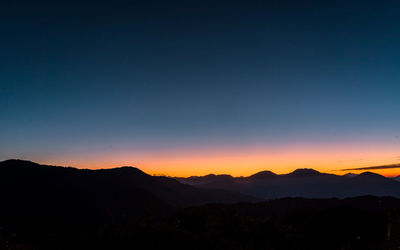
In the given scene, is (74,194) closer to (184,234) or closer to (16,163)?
(16,163)

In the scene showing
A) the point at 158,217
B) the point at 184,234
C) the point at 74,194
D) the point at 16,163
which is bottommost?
the point at 74,194

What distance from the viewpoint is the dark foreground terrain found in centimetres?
890

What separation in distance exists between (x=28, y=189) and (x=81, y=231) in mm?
110729

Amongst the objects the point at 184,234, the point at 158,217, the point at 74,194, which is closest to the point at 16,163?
the point at 74,194

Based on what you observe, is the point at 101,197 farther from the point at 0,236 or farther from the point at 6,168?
the point at 0,236

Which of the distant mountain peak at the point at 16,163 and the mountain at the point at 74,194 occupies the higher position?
the distant mountain peak at the point at 16,163

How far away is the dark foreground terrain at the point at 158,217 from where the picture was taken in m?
8.90

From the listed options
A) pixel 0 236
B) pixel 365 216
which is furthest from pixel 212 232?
pixel 365 216

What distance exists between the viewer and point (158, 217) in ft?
35.5

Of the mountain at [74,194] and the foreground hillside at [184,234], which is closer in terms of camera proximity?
the foreground hillside at [184,234]

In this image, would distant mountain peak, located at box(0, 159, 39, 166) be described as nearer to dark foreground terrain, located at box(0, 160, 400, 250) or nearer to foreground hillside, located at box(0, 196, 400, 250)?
dark foreground terrain, located at box(0, 160, 400, 250)

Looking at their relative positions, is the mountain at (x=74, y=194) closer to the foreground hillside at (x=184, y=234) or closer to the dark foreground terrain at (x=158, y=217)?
the dark foreground terrain at (x=158, y=217)

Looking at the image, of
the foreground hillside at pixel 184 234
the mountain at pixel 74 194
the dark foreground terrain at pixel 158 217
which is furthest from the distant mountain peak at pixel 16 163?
the foreground hillside at pixel 184 234

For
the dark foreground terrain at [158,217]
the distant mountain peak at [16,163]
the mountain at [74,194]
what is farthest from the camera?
the distant mountain peak at [16,163]
